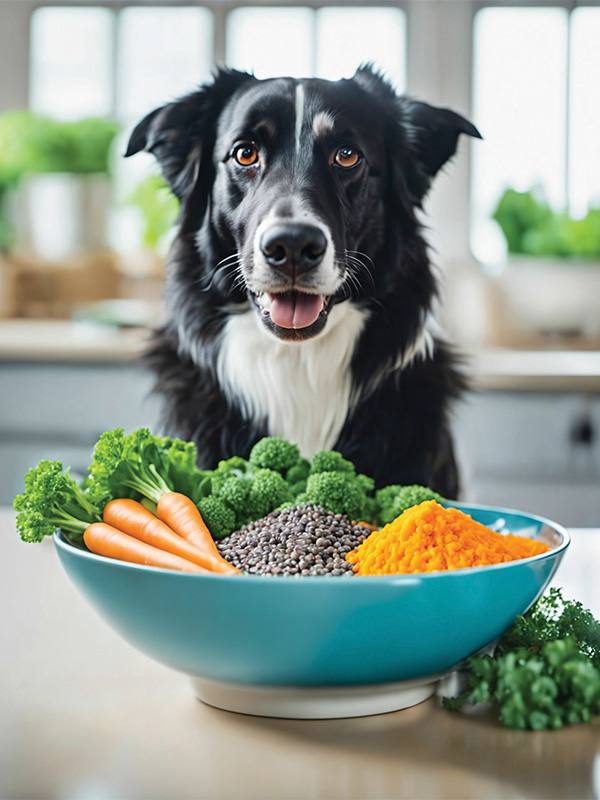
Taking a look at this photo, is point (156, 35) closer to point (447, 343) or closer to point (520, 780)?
point (447, 343)

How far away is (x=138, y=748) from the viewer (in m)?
0.55

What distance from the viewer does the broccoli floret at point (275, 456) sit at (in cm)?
84

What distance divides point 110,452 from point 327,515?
7.7 inches

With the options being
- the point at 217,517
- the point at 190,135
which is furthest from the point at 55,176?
the point at 217,517

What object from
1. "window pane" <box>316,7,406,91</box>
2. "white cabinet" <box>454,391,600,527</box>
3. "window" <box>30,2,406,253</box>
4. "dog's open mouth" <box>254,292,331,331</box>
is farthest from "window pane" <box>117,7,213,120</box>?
"dog's open mouth" <box>254,292,331,331</box>

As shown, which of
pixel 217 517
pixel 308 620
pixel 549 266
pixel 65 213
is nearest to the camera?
pixel 308 620

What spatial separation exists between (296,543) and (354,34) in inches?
109

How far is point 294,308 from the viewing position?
42.8 inches

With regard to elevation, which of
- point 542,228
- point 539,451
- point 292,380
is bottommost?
point 539,451

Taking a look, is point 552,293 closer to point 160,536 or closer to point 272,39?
point 272,39

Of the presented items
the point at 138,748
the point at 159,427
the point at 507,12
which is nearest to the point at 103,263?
the point at 507,12

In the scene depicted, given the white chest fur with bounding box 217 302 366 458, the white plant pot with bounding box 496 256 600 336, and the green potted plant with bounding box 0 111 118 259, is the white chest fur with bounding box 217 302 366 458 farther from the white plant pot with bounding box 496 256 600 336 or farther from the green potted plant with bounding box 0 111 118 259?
the green potted plant with bounding box 0 111 118 259

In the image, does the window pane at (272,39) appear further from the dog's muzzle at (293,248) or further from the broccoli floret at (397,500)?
the broccoli floret at (397,500)

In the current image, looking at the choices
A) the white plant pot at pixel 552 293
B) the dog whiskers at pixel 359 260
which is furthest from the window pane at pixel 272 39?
the dog whiskers at pixel 359 260
